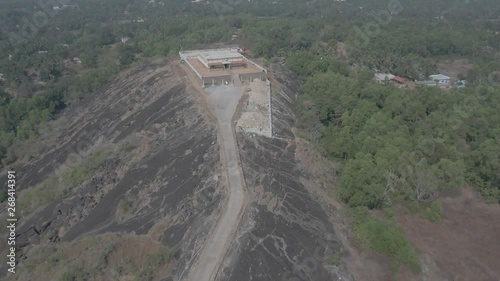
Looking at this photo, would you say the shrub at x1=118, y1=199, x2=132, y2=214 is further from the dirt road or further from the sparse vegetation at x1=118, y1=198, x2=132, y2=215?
the dirt road

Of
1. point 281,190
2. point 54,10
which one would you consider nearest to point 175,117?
point 281,190

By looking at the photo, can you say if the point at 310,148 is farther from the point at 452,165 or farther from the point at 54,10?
the point at 54,10

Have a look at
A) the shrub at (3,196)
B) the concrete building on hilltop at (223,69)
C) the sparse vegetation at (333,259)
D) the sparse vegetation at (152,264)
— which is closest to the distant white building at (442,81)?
the concrete building on hilltop at (223,69)

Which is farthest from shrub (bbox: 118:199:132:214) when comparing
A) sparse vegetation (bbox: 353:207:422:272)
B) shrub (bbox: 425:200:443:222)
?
shrub (bbox: 425:200:443:222)

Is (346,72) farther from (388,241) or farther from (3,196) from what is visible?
(3,196)

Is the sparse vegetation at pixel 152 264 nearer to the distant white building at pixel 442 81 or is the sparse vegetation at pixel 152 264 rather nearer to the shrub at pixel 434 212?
the shrub at pixel 434 212

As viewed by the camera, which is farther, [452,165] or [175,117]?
[175,117]
